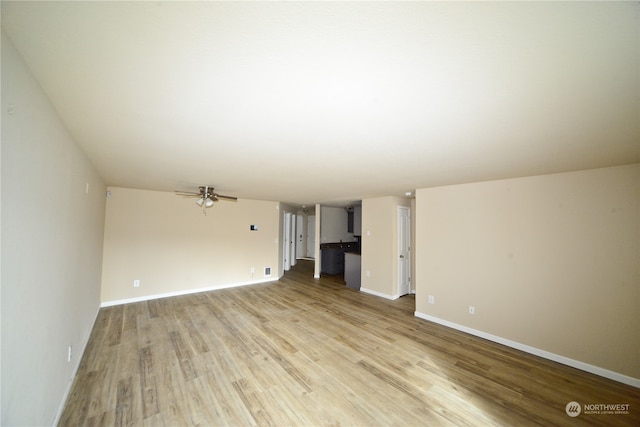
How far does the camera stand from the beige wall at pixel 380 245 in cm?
482

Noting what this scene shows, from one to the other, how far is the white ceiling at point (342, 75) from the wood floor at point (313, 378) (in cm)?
228

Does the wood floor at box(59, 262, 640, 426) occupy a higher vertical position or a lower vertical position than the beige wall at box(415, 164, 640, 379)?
lower

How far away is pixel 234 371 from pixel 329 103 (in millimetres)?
2731

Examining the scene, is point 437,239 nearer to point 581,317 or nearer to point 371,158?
point 581,317

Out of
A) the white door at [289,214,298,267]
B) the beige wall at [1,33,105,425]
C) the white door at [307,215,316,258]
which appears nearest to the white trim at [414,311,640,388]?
the beige wall at [1,33,105,425]

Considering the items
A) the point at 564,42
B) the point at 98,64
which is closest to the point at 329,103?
the point at 564,42

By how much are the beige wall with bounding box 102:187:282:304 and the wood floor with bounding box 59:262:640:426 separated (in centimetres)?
93

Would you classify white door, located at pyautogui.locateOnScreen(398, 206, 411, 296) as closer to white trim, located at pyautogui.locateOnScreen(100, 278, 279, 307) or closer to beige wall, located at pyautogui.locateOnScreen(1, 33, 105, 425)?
white trim, located at pyautogui.locateOnScreen(100, 278, 279, 307)

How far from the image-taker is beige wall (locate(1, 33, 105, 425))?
998 millimetres

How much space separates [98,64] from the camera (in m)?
1.01

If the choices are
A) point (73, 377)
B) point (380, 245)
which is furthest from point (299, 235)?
point (73, 377)

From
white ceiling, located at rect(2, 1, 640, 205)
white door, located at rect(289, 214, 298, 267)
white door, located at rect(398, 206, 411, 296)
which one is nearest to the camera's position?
white ceiling, located at rect(2, 1, 640, 205)

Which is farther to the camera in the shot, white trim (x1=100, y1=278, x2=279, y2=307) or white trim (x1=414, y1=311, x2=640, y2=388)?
white trim (x1=100, y1=278, x2=279, y2=307)

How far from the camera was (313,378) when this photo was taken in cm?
227
